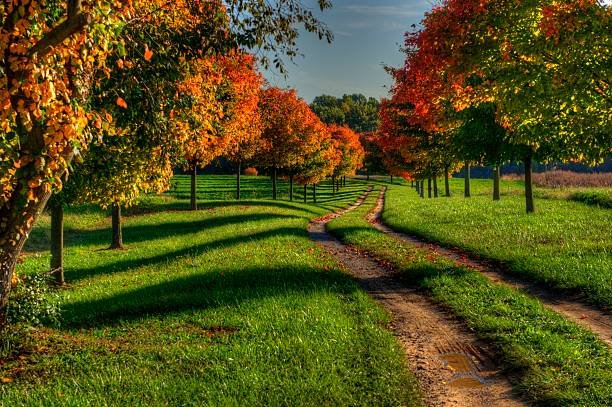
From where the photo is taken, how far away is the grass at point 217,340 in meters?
6.99

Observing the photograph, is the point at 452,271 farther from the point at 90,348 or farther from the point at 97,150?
the point at 97,150

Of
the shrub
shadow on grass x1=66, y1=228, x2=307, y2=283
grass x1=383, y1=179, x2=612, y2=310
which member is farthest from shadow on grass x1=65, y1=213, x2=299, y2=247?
the shrub

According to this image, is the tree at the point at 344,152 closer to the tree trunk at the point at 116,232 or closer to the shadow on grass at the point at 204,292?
the tree trunk at the point at 116,232

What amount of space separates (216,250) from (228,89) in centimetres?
1675

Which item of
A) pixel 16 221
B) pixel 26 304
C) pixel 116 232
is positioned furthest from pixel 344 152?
pixel 16 221

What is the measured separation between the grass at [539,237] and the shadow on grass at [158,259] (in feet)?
27.7

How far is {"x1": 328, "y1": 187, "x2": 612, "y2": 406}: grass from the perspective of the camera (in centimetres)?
701

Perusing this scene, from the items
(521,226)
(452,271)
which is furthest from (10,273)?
(521,226)

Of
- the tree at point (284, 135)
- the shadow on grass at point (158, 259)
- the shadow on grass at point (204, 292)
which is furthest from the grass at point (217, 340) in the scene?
the tree at point (284, 135)

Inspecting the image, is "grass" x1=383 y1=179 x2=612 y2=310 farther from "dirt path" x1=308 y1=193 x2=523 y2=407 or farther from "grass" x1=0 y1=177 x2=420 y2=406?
"grass" x1=0 y1=177 x2=420 y2=406

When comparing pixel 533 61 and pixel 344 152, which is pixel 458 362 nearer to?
pixel 533 61

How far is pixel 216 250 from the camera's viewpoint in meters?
19.5

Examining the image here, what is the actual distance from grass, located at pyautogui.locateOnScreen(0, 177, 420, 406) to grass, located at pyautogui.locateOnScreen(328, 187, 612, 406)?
196 cm

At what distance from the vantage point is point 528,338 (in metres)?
8.92
